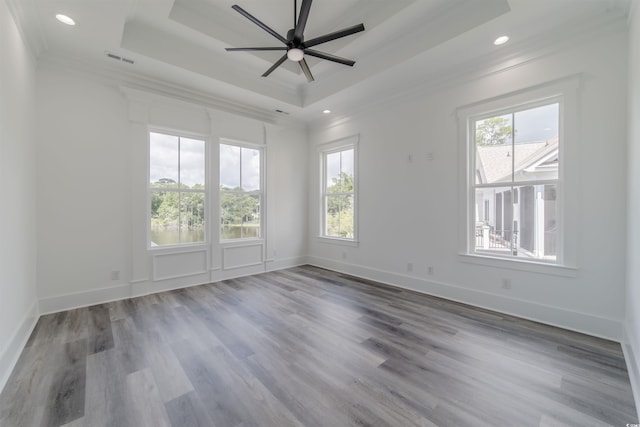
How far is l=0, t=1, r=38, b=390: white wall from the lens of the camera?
1.97 metres

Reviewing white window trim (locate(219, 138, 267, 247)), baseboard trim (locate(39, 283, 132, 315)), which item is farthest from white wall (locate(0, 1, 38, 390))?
white window trim (locate(219, 138, 267, 247))

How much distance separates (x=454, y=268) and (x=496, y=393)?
195 centimetres

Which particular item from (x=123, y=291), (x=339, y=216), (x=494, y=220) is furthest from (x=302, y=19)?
(x=123, y=291)

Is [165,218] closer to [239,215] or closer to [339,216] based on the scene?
[239,215]

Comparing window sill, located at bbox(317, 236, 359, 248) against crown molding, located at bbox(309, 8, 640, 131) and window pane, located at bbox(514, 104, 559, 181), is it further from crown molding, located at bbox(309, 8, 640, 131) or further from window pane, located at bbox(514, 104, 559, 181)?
window pane, located at bbox(514, 104, 559, 181)

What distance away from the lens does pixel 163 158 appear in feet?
13.1

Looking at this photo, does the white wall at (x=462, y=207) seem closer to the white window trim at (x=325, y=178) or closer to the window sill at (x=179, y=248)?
the white window trim at (x=325, y=178)

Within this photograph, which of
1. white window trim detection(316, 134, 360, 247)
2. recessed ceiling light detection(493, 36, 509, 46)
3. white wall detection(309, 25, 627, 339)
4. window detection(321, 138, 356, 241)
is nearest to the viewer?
white wall detection(309, 25, 627, 339)

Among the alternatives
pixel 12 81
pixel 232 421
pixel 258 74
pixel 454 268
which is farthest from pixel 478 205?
pixel 12 81

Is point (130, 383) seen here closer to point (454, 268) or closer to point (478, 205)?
point (454, 268)

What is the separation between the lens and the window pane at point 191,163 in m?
4.18

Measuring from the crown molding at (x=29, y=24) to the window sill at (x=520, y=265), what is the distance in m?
5.21

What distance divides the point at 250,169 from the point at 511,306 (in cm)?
452

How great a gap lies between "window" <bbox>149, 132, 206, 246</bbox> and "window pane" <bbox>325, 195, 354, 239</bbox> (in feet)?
7.99
